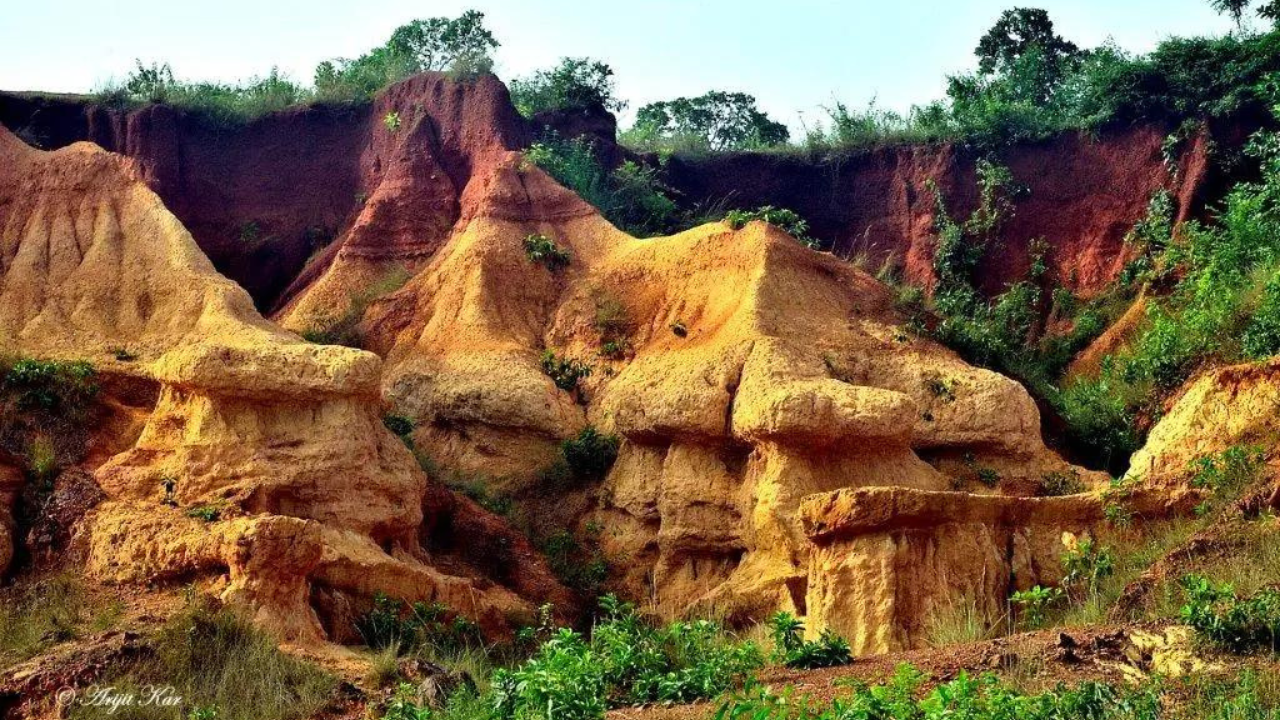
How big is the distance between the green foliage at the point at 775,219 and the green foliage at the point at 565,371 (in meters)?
3.83

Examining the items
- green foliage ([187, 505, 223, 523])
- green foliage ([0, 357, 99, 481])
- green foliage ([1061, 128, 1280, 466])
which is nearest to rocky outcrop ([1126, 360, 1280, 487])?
green foliage ([1061, 128, 1280, 466])

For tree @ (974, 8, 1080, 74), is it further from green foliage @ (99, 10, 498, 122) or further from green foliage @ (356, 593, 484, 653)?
green foliage @ (356, 593, 484, 653)

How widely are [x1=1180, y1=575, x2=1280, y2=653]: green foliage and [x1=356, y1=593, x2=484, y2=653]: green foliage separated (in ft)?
30.3

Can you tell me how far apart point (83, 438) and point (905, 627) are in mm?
10644

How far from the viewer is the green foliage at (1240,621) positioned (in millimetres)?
12367

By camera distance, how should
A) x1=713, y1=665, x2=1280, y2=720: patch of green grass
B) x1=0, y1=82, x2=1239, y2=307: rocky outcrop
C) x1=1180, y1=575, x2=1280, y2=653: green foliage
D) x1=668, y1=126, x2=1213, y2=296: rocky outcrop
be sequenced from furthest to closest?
1. x1=668, y1=126, x2=1213, y2=296: rocky outcrop
2. x1=0, y1=82, x2=1239, y2=307: rocky outcrop
3. x1=1180, y1=575, x2=1280, y2=653: green foliage
4. x1=713, y1=665, x2=1280, y2=720: patch of green grass

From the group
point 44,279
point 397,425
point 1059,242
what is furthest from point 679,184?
point 44,279

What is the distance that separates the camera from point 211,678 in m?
15.6

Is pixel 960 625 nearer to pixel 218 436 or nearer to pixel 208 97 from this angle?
pixel 218 436

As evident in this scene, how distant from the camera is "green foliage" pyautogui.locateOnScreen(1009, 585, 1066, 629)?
1672 centimetres

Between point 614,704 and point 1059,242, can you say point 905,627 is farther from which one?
point 1059,242

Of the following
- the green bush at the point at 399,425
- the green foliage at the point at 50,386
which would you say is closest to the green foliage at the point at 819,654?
the green foliage at the point at 50,386

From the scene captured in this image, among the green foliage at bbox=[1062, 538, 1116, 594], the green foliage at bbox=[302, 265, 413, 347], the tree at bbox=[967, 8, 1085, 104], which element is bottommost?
the green foliage at bbox=[1062, 538, 1116, 594]

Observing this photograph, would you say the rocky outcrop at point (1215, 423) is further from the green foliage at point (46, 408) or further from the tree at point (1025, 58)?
the tree at point (1025, 58)
